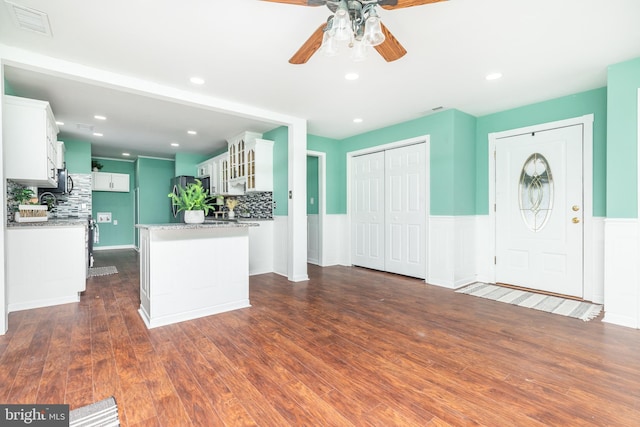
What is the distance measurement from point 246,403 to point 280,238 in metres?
3.45

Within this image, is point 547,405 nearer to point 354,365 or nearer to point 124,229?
point 354,365

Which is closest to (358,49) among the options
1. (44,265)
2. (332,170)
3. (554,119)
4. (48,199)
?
(554,119)

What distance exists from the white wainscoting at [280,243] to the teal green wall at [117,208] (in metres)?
5.33

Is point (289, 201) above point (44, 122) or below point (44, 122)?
below

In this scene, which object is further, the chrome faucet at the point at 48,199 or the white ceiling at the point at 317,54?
the chrome faucet at the point at 48,199

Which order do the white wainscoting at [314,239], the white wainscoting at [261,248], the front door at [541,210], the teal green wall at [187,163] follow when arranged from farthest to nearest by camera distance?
1. the teal green wall at [187,163]
2. the white wainscoting at [314,239]
3. the white wainscoting at [261,248]
4. the front door at [541,210]

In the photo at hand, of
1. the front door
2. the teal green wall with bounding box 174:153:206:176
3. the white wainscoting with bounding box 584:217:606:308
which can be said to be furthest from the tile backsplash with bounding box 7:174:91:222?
the white wainscoting with bounding box 584:217:606:308

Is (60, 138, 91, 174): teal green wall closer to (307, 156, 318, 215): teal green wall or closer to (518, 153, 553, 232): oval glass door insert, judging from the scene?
(307, 156, 318, 215): teal green wall

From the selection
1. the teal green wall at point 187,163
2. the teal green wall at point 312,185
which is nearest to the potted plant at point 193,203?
the teal green wall at point 312,185

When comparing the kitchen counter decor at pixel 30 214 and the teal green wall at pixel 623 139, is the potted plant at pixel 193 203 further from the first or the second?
the teal green wall at pixel 623 139

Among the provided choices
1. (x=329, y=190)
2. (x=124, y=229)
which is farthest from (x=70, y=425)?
(x=124, y=229)

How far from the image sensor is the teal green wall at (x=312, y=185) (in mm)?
6238

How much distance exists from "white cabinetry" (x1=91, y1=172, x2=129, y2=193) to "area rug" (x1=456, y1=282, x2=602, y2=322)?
837 centimetres

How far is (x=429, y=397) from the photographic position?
1.71 metres
